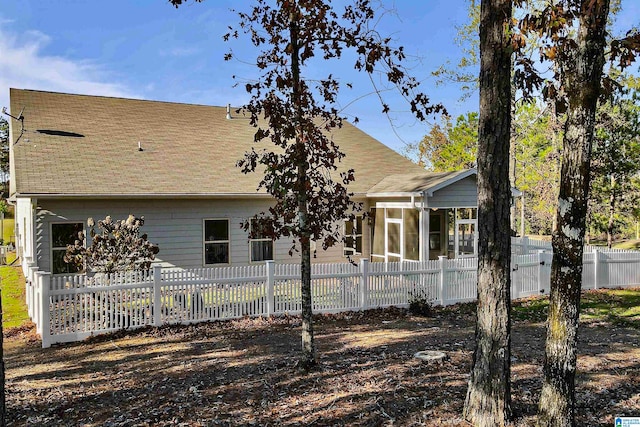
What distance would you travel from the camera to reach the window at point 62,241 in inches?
492

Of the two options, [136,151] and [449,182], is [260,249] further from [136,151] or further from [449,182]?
[449,182]

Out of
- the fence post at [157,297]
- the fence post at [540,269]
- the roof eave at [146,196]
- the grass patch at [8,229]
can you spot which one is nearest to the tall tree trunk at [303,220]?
the fence post at [157,297]

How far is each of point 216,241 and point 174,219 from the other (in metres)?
Answer: 1.51

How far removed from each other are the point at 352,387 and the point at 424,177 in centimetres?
1142

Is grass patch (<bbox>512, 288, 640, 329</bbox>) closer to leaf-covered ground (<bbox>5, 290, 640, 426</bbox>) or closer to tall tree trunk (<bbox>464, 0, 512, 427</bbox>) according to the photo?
leaf-covered ground (<bbox>5, 290, 640, 426</bbox>)

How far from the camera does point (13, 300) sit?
42.4 ft

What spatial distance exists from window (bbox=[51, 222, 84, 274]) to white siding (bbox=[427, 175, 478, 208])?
10474mm

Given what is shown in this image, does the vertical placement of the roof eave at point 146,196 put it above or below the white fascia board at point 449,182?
below

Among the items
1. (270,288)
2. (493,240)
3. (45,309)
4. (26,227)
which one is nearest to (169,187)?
(270,288)

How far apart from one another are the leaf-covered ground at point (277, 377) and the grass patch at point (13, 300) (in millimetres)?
1237

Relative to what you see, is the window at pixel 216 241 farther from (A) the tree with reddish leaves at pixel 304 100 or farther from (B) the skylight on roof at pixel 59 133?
(A) the tree with reddish leaves at pixel 304 100

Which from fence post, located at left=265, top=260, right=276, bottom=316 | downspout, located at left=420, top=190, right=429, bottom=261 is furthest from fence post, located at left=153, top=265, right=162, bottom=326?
downspout, located at left=420, top=190, right=429, bottom=261

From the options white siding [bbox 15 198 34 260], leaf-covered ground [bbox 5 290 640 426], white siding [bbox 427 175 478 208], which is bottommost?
leaf-covered ground [bbox 5 290 640 426]

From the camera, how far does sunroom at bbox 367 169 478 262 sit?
14516mm
